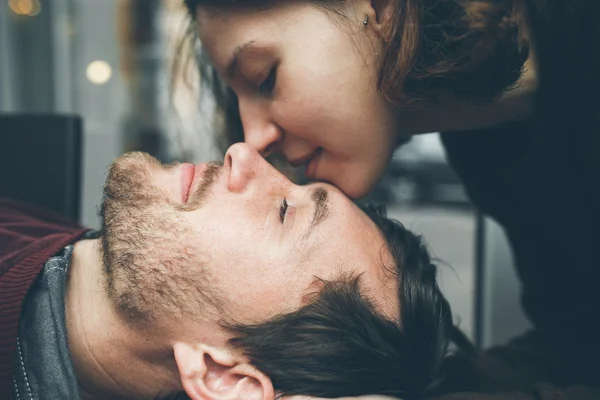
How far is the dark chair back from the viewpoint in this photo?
1902 millimetres

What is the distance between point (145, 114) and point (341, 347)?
2431mm

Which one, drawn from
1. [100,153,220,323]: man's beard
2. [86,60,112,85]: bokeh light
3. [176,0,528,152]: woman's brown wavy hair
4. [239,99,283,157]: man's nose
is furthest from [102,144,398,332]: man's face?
[86,60,112,85]: bokeh light

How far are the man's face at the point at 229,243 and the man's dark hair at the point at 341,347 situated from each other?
4cm

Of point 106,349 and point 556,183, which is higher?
point 556,183

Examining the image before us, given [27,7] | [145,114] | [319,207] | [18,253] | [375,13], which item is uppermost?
[27,7]

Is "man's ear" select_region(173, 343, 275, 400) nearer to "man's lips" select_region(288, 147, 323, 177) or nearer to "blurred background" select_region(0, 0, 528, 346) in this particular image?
"man's lips" select_region(288, 147, 323, 177)

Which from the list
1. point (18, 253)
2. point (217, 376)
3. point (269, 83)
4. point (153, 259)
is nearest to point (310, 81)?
point (269, 83)

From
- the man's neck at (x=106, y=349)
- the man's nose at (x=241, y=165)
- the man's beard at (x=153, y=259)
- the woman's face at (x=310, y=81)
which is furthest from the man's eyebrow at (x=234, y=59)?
the man's neck at (x=106, y=349)

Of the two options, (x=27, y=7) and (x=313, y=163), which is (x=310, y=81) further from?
(x=27, y=7)

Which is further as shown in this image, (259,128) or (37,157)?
(37,157)

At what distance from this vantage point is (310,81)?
4.58 feet

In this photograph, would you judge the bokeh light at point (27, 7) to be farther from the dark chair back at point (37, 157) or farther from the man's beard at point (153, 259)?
the man's beard at point (153, 259)

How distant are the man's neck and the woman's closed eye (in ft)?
1.84

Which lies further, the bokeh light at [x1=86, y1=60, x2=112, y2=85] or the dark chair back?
the bokeh light at [x1=86, y1=60, x2=112, y2=85]
